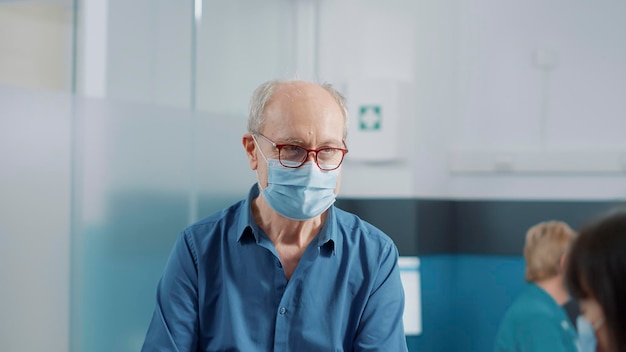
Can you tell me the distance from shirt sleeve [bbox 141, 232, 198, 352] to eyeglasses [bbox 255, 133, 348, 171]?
0.92 ft

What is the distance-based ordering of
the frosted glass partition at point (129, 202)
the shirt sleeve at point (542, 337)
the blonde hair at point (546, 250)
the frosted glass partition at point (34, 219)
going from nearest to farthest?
1. the frosted glass partition at point (34, 219)
2. the frosted glass partition at point (129, 202)
3. the shirt sleeve at point (542, 337)
4. the blonde hair at point (546, 250)

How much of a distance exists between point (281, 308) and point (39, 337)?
696 mm

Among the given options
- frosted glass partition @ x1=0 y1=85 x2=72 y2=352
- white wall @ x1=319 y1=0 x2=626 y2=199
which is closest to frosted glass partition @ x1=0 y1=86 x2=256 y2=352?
frosted glass partition @ x1=0 y1=85 x2=72 y2=352

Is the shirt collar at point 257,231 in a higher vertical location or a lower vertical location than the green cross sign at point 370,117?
lower

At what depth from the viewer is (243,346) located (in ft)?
5.61

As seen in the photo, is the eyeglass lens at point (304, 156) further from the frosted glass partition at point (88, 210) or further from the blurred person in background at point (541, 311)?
the blurred person in background at point (541, 311)

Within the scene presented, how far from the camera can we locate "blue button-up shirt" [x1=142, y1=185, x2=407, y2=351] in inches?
68.2

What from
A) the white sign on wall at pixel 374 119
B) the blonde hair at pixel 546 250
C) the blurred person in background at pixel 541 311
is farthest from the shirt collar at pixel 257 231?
the white sign on wall at pixel 374 119

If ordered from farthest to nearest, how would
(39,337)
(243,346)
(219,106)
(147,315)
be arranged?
(219,106) → (147,315) → (39,337) → (243,346)

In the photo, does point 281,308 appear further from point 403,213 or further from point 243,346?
point 403,213

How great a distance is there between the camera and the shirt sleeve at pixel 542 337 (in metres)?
2.84

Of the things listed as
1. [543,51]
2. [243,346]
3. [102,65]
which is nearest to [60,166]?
[102,65]

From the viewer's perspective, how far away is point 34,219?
2.05 metres

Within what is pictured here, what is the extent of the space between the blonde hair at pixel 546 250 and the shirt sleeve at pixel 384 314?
1.43 metres
